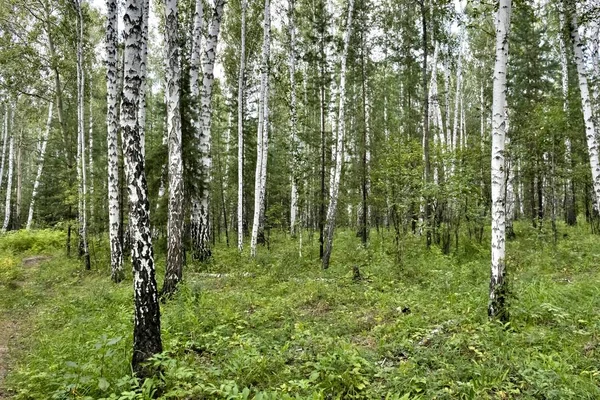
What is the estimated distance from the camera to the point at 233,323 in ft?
20.4

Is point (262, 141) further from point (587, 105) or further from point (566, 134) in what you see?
point (566, 134)

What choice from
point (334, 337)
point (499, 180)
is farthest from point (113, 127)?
point (499, 180)

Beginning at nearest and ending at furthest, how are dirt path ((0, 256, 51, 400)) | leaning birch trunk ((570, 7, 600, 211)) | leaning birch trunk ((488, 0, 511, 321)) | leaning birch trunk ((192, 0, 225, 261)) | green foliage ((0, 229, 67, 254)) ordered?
dirt path ((0, 256, 51, 400)) < leaning birch trunk ((488, 0, 511, 321)) < leaning birch trunk ((570, 7, 600, 211)) < leaning birch trunk ((192, 0, 225, 261)) < green foliage ((0, 229, 67, 254))

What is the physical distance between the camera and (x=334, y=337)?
5449mm

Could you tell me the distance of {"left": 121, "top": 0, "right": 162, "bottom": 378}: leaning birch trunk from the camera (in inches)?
164

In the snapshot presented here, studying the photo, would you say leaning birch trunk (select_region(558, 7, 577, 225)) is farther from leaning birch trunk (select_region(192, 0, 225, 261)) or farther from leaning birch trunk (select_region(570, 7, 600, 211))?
leaning birch trunk (select_region(192, 0, 225, 261))

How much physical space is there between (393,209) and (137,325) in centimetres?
829

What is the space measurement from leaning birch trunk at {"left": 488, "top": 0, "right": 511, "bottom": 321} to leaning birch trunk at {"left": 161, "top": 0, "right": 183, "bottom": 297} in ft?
19.1

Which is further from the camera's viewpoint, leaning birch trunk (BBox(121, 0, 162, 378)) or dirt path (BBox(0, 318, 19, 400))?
dirt path (BBox(0, 318, 19, 400))

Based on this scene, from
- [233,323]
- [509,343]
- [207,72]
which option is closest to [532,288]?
[509,343]

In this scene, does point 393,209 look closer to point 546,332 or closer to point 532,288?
point 532,288

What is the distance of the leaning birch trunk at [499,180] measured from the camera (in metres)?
5.72

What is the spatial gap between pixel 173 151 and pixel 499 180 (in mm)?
6106

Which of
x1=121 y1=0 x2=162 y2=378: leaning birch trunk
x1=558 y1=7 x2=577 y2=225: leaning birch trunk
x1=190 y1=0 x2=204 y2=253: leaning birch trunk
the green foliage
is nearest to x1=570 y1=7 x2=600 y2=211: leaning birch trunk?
x1=558 y1=7 x2=577 y2=225: leaning birch trunk
